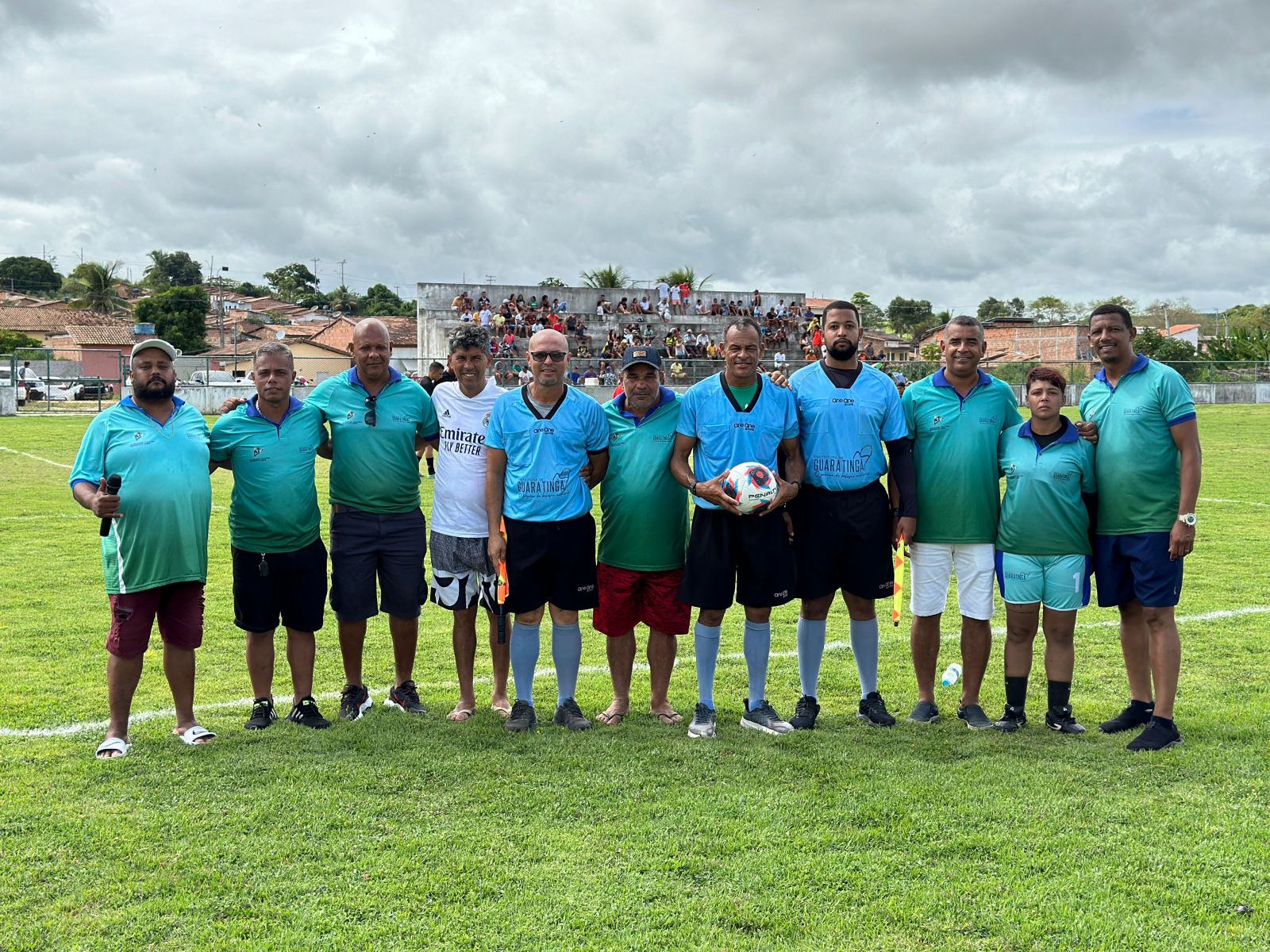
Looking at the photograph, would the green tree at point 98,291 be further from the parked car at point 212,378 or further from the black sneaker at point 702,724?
the black sneaker at point 702,724

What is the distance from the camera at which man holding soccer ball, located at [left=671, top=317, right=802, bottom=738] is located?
18.8 ft

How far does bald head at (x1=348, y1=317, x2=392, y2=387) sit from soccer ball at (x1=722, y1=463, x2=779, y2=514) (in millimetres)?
1992

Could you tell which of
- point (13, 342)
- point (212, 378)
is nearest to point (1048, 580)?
point (212, 378)

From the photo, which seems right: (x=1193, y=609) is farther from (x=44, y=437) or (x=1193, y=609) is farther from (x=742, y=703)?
(x=44, y=437)

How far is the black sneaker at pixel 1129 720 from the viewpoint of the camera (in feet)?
18.8

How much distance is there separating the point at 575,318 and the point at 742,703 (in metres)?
39.4

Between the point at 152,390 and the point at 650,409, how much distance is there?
2562mm

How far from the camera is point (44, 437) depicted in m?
25.2

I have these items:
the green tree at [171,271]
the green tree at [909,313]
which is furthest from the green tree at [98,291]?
the green tree at [909,313]

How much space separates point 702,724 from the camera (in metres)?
5.76

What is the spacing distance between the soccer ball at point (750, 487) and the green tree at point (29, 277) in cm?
13136

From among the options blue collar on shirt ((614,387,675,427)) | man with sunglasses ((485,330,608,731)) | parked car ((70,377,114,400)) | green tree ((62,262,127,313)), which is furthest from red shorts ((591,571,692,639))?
green tree ((62,262,127,313))

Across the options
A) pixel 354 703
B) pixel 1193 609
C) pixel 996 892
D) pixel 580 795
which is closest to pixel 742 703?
pixel 580 795

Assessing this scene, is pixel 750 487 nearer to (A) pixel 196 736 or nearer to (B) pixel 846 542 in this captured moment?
(B) pixel 846 542
